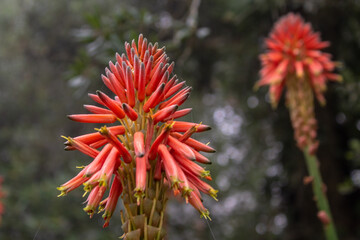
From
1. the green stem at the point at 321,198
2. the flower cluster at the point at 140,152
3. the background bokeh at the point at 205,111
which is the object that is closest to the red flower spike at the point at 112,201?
the flower cluster at the point at 140,152

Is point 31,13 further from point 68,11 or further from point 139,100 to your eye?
point 139,100

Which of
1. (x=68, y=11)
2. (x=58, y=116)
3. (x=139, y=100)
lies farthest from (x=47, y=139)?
(x=139, y=100)

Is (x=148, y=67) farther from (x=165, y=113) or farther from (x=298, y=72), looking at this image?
(x=298, y=72)

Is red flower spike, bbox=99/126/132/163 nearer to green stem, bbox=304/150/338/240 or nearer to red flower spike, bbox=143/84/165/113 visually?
red flower spike, bbox=143/84/165/113

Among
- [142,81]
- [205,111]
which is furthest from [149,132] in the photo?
[205,111]

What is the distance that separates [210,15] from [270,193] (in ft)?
11.4

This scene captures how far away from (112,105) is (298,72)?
2234 millimetres

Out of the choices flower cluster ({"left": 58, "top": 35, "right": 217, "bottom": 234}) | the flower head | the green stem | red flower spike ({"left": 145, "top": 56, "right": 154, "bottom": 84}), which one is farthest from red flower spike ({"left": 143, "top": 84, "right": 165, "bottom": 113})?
the flower head

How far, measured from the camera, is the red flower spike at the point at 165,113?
124 cm

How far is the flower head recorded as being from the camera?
321 centimetres

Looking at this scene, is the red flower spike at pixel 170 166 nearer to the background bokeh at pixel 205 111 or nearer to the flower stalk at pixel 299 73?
the flower stalk at pixel 299 73

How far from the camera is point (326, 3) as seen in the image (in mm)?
4875

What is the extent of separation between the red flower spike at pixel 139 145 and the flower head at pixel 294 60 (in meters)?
2.22

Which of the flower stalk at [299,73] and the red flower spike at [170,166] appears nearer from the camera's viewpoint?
the red flower spike at [170,166]
